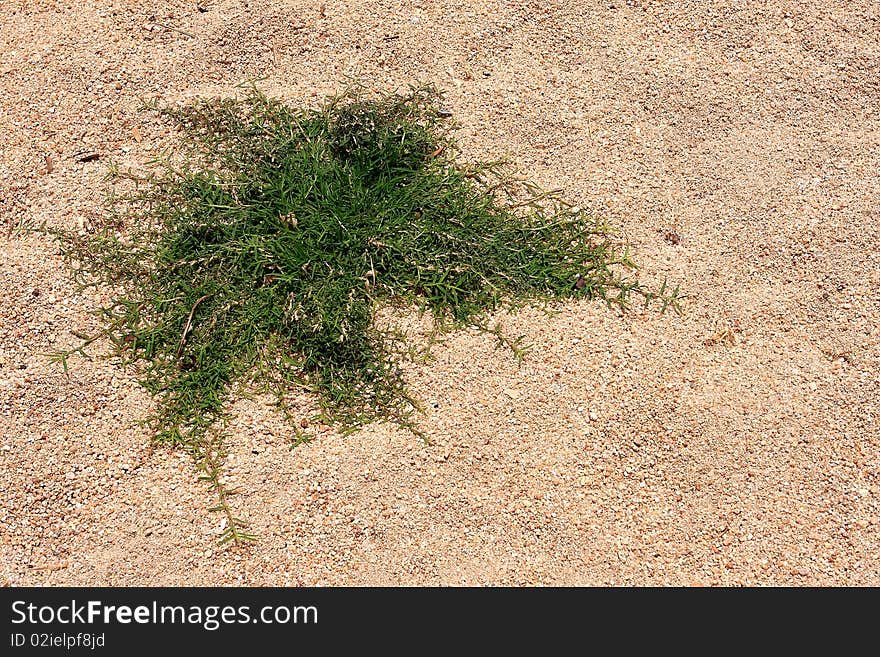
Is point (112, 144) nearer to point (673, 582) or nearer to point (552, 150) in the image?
point (552, 150)

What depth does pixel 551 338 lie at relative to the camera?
3.29 meters

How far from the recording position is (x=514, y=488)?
301cm

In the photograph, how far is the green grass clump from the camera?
317 cm

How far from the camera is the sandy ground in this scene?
2.94 metres

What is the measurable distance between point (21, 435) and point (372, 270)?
1.32m

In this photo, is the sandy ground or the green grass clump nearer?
the sandy ground

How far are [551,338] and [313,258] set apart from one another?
2.97 feet

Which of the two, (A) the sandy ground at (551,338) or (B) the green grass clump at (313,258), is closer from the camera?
(A) the sandy ground at (551,338)

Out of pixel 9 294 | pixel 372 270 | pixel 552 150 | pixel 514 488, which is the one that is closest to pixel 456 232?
pixel 372 270

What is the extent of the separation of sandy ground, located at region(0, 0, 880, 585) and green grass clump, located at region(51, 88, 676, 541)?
0.12 m

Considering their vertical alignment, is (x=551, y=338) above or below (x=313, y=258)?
below

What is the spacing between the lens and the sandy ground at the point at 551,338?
2939 mm

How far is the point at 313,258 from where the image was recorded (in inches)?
130

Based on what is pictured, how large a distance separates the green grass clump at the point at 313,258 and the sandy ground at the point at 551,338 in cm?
12
